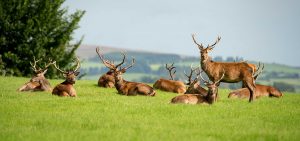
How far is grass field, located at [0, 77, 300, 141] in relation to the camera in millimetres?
11820

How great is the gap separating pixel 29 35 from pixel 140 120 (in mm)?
31619

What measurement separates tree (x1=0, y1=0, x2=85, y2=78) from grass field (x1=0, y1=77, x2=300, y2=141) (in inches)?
1004

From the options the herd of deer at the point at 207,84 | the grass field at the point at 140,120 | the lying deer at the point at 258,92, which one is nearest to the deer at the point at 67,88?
the herd of deer at the point at 207,84

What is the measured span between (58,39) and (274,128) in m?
34.0

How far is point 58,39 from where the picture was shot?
4544 centimetres

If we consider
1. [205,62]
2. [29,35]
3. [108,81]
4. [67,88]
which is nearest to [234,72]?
[205,62]

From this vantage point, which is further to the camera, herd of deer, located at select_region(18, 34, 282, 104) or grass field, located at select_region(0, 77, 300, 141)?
herd of deer, located at select_region(18, 34, 282, 104)

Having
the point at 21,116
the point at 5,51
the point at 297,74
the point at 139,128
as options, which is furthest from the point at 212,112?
the point at 297,74

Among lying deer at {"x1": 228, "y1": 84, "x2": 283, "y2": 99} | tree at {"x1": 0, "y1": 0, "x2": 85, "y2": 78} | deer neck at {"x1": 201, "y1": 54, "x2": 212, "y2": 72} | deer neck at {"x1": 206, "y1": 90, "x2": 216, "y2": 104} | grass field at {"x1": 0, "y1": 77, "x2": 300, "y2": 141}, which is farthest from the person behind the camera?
tree at {"x1": 0, "y1": 0, "x2": 85, "y2": 78}

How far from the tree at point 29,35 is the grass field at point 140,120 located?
25492 mm

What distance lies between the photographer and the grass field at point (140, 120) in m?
11.8

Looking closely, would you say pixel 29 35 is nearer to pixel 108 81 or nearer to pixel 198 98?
pixel 108 81

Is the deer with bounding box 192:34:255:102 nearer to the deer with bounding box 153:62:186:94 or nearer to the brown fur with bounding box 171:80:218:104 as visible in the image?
the brown fur with bounding box 171:80:218:104

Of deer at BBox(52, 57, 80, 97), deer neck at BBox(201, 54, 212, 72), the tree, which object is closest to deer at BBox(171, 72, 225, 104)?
deer neck at BBox(201, 54, 212, 72)
